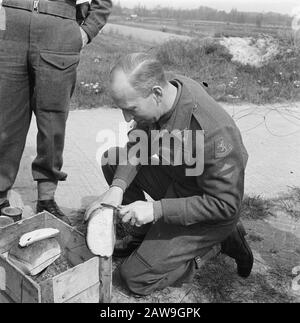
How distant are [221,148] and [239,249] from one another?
2.38 feet

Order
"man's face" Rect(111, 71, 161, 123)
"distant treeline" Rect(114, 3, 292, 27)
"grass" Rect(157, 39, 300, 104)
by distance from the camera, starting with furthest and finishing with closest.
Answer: "distant treeline" Rect(114, 3, 292, 27) → "grass" Rect(157, 39, 300, 104) → "man's face" Rect(111, 71, 161, 123)

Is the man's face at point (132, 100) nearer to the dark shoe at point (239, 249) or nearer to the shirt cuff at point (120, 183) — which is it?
the shirt cuff at point (120, 183)

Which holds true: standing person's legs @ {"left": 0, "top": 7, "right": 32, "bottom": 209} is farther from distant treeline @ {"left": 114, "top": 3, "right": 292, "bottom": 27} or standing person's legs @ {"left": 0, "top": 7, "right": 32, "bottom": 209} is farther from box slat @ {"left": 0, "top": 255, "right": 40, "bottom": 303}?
distant treeline @ {"left": 114, "top": 3, "right": 292, "bottom": 27}


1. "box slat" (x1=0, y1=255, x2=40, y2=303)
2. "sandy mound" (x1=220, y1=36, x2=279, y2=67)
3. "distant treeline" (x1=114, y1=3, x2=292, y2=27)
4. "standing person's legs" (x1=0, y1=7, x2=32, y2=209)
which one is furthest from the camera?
"distant treeline" (x1=114, y1=3, x2=292, y2=27)

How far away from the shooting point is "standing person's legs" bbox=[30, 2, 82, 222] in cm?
312

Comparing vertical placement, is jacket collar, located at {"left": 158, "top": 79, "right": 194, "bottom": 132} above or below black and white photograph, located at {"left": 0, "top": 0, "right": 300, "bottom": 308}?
above

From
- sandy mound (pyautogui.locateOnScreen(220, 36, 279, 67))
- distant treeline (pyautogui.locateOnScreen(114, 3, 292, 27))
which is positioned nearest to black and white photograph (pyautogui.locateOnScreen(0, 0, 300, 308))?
sandy mound (pyautogui.locateOnScreen(220, 36, 279, 67))

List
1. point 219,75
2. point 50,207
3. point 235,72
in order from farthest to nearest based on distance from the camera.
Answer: point 235,72 → point 219,75 → point 50,207

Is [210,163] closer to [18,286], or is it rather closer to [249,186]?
[18,286]

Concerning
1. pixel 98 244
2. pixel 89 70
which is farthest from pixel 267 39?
pixel 98 244

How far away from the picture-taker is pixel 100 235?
91.5 inches

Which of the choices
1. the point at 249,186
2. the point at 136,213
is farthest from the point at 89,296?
the point at 249,186

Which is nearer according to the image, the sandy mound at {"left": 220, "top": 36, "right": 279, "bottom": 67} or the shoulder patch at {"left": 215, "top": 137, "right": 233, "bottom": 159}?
the shoulder patch at {"left": 215, "top": 137, "right": 233, "bottom": 159}

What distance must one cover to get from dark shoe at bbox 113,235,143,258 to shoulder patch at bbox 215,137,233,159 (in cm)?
100
